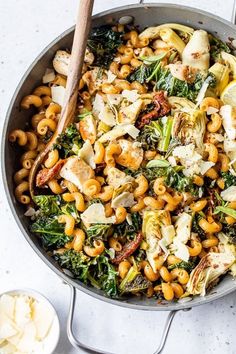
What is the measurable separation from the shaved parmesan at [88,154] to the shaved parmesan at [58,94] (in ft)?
0.65

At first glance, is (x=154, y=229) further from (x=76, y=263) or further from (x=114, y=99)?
(x=114, y=99)

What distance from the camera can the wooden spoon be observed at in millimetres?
2281

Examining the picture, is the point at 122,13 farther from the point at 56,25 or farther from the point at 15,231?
the point at 15,231

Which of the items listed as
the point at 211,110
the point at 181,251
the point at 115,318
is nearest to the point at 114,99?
the point at 211,110

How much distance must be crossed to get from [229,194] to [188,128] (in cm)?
25

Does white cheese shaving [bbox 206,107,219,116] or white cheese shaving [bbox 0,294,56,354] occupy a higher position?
white cheese shaving [bbox 206,107,219,116]

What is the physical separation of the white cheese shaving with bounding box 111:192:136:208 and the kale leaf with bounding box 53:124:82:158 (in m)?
0.22

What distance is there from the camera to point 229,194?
7.65ft

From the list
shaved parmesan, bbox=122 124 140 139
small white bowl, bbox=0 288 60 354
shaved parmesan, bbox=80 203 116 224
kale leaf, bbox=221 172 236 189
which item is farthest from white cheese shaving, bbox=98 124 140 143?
small white bowl, bbox=0 288 60 354

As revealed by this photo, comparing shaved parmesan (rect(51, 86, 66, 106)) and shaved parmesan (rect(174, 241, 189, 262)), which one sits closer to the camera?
shaved parmesan (rect(174, 241, 189, 262))

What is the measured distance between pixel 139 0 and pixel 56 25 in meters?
→ 0.32

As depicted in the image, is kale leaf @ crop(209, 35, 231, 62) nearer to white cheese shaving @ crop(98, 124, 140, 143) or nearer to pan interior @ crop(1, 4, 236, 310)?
pan interior @ crop(1, 4, 236, 310)

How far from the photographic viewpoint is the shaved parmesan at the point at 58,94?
7.99ft

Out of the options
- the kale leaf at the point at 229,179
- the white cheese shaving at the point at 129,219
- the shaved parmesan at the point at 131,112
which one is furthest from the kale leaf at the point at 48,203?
the kale leaf at the point at 229,179
